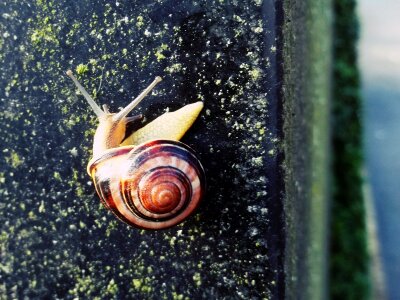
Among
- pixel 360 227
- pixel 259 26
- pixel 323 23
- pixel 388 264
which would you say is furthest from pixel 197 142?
pixel 388 264

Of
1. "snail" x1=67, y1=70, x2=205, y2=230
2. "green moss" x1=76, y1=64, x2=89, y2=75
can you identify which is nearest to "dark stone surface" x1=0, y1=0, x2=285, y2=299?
"green moss" x1=76, y1=64, x2=89, y2=75

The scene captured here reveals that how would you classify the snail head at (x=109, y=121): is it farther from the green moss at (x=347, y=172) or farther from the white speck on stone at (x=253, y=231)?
the green moss at (x=347, y=172)

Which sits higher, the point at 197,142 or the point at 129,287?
the point at 197,142

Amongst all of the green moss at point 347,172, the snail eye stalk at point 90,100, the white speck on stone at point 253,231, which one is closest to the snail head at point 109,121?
the snail eye stalk at point 90,100

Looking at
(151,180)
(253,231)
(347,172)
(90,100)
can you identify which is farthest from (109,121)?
(347,172)

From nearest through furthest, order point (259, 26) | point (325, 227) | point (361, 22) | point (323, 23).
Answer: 1. point (259, 26)
2. point (323, 23)
3. point (325, 227)
4. point (361, 22)

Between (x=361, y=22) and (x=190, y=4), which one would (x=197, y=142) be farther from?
(x=361, y=22)
